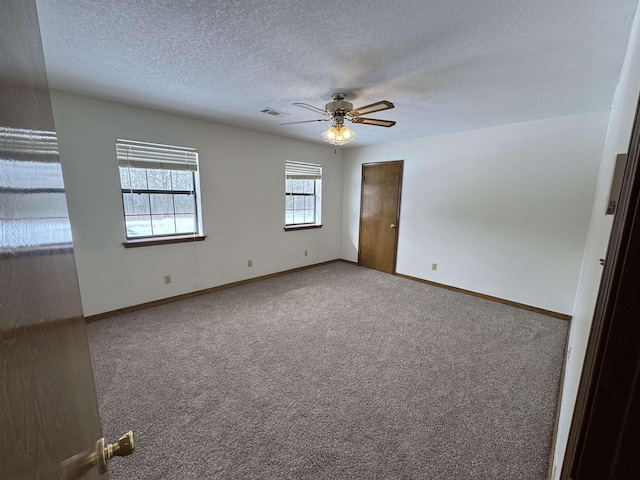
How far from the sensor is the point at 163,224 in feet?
10.8

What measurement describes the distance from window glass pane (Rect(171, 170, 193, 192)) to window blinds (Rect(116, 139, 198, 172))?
6 cm

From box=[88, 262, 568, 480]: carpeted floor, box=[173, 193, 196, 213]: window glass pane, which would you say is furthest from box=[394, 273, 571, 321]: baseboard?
box=[173, 193, 196, 213]: window glass pane

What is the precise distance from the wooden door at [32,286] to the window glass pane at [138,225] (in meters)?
2.86

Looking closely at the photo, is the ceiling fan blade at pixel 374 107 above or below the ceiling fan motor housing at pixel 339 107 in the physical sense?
below

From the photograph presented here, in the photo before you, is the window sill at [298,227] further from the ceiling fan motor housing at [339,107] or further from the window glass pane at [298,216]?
the ceiling fan motor housing at [339,107]

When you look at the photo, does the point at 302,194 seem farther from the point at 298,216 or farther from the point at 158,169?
the point at 158,169

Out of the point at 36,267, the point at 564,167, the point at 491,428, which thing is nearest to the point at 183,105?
the point at 36,267

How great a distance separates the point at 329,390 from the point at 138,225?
2791 mm

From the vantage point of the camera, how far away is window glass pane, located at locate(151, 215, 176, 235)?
10.6 feet

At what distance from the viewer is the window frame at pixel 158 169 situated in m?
2.91

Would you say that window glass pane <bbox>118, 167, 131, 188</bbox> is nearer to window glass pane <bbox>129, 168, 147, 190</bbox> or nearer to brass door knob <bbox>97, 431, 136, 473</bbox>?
window glass pane <bbox>129, 168, 147, 190</bbox>

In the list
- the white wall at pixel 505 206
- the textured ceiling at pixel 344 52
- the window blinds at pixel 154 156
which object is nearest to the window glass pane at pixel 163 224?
the window blinds at pixel 154 156

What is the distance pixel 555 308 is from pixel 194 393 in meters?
3.88

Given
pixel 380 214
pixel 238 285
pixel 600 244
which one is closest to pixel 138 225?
pixel 238 285
